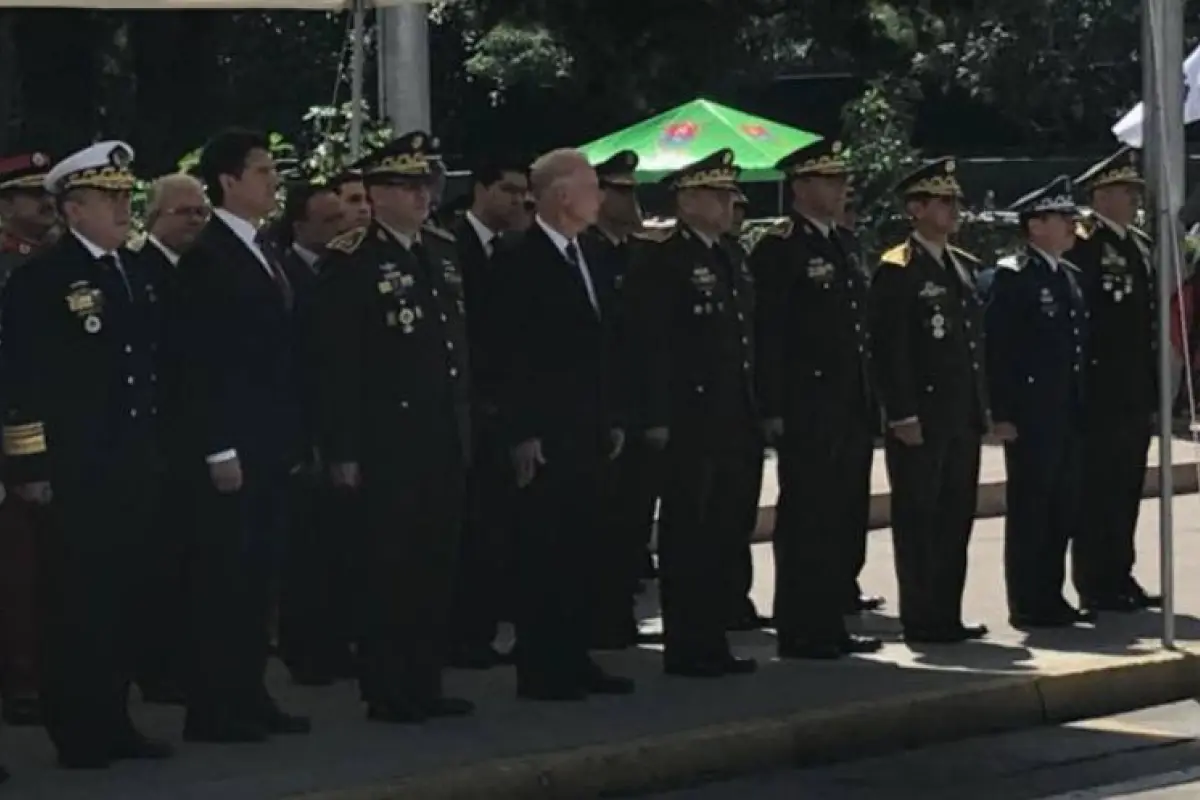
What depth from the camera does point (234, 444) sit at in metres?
9.02

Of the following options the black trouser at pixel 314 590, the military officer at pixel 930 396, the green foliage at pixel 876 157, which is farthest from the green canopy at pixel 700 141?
the black trouser at pixel 314 590

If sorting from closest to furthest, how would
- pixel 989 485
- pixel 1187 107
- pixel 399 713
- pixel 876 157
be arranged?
pixel 399 713 < pixel 989 485 < pixel 1187 107 < pixel 876 157

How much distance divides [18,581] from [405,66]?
261 inches

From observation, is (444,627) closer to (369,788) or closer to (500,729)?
(500,729)

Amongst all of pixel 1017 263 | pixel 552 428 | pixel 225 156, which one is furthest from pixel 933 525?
pixel 225 156

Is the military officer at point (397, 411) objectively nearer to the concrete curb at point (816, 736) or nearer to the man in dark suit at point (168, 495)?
the man in dark suit at point (168, 495)

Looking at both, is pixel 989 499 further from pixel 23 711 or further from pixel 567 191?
pixel 23 711

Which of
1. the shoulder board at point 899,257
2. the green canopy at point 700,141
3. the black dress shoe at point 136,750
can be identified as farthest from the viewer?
the green canopy at point 700,141

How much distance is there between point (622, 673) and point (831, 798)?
1880 mm

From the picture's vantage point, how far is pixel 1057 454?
38.9 feet

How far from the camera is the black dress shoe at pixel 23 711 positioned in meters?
9.73

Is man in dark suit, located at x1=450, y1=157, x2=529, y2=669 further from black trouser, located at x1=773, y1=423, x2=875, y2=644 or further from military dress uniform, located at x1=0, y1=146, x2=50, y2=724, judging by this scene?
military dress uniform, located at x1=0, y1=146, x2=50, y2=724

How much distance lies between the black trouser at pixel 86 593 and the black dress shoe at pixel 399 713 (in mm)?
1053

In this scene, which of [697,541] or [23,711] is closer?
[23,711]
